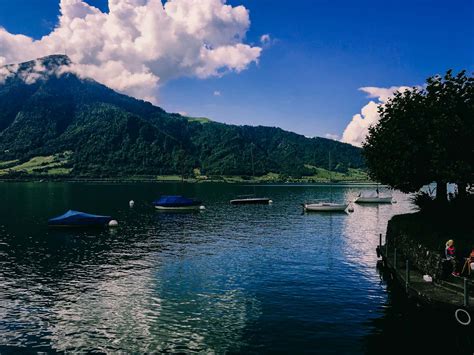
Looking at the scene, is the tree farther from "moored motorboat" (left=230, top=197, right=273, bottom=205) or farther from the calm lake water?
"moored motorboat" (left=230, top=197, right=273, bottom=205)

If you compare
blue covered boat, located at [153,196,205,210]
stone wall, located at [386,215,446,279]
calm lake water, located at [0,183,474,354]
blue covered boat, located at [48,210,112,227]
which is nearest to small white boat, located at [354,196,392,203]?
blue covered boat, located at [153,196,205,210]

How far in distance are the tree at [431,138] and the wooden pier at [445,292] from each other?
535 inches

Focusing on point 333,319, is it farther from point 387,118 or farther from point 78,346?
point 387,118

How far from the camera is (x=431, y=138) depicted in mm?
44688

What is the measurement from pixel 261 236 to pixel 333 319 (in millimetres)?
44091

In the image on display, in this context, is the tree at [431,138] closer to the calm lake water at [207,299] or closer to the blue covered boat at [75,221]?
the calm lake water at [207,299]

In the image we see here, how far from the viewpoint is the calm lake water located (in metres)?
26.7

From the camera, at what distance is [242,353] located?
81.1 feet

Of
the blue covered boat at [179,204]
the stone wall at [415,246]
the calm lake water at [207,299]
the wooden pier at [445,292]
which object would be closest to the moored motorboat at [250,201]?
the blue covered boat at [179,204]

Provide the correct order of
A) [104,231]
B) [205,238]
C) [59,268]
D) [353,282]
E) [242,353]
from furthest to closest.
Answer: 1. [104,231]
2. [205,238]
3. [59,268]
4. [353,282]
5. [242,353]

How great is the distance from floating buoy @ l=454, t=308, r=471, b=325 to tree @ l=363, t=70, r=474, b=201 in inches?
767

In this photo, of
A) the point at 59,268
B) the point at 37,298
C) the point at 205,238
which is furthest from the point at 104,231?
the point at 37,298

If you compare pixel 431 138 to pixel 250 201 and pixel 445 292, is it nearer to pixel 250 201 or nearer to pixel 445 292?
pixel 445 292

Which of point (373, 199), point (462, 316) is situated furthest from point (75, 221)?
point (373, 199)
